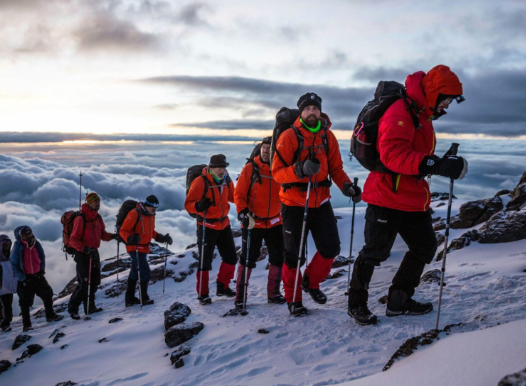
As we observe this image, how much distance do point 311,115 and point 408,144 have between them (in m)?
1.44

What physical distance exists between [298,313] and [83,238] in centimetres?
630

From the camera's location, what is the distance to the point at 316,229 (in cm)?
494

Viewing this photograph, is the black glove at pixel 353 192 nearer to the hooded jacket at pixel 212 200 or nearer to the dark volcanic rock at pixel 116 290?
the hooded jacket at pixel 212 200

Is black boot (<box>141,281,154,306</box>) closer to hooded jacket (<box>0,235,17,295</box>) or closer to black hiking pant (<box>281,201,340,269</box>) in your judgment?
hooded jacket (<box>0,235,17,295</box>)

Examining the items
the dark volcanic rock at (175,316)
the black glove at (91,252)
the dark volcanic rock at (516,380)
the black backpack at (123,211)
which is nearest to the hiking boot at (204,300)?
the dark volcanic rock at (175,316)

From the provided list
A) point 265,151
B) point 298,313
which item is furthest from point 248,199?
point 298,313

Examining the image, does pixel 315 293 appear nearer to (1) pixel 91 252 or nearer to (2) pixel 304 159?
(2) pixel 304 159

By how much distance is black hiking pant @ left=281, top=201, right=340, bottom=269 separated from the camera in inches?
191

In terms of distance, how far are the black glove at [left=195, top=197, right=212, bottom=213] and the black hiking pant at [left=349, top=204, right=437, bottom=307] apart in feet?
11.7

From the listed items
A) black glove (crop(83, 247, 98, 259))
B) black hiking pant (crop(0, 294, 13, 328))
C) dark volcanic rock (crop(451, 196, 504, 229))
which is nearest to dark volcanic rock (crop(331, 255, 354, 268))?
dark volcanic rock (crop(451, 196, 504, 229))

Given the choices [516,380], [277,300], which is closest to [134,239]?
[277,300]

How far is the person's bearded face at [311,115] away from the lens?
4.61m

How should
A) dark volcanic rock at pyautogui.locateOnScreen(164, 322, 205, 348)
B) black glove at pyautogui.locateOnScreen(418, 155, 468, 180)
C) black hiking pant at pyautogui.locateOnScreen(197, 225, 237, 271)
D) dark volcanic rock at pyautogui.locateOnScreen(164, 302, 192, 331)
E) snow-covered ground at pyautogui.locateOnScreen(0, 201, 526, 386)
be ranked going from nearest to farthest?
snow-covered ground at pyautogui.locateOnScreen(0, 201, 526, 386) < black glove at pyautogui.locateOnScreen(418, 155, 468, 180) < dark volcanic rock at pyautogui.locateOnScreen(164, 322, 205, 348) < dark volcanic rock at pyautogui.locateOnScreen(164, 302, 192, 331) < black hiking pant at pyautogui.locateOnScreen(197, 225, 237, 271)

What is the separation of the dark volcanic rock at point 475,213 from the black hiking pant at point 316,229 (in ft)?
28.9
